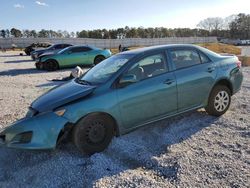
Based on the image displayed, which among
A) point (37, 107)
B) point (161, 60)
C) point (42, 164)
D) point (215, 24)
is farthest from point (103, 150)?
point (215, 24)

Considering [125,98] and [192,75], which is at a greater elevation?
[192,75]

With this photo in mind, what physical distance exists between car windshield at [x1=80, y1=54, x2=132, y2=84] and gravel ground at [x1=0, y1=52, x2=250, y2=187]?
109 centimetres

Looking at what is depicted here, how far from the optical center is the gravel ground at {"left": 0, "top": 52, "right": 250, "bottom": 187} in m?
3.53

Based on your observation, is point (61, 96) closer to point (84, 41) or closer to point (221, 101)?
point (221, 101)

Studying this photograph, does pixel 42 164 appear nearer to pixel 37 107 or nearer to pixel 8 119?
pixel 37 107

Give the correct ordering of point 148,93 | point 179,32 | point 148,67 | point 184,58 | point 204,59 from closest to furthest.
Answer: point 148,93 < point 148,67 < point 184,58 < point 204,59 < point 179,32

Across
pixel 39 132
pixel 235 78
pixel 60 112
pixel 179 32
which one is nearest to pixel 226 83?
pixel 235 78

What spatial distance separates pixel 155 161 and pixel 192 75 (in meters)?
1.97

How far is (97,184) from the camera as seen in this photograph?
A: 347cm

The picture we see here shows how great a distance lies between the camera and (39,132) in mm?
3965

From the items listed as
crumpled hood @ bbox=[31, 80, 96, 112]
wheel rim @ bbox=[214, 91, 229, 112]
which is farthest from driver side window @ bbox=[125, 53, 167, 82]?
wheel rim @ bbox=[214, 91, 229, 112]

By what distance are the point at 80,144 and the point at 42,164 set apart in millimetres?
617

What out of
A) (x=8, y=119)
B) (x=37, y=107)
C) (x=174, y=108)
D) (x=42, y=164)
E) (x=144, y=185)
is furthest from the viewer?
(x=8, y=119)

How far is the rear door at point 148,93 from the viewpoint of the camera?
4.46 metres
